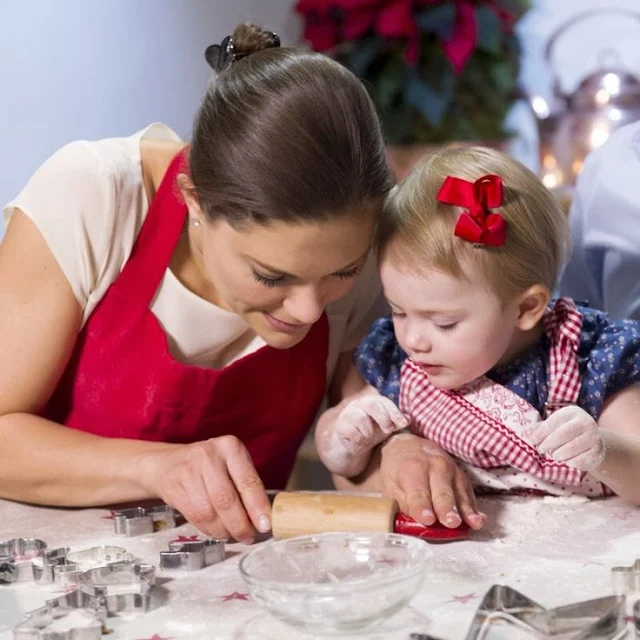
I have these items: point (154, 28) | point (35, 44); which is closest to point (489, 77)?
point (154, 28)

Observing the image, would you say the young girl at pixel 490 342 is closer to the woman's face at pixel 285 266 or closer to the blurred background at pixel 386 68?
the woman's face at pixel 285 266

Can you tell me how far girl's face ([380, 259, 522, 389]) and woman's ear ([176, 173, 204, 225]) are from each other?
244mm

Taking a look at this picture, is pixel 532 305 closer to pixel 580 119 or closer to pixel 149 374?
pixel 149 374

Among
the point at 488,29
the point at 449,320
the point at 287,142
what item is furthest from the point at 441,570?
the point at 488,29

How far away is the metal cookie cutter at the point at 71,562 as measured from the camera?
111 centimetres

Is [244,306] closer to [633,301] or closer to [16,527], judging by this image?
[16,527]

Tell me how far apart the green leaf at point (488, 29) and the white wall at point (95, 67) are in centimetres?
63

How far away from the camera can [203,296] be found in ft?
5.23

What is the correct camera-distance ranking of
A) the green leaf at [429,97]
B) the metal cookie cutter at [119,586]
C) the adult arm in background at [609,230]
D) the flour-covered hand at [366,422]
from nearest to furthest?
the metal cookie cutter at [119,586]
the flour-covered hand at [366,422]
the adult arm in background at [609,230]
the green leaf at [429,97]

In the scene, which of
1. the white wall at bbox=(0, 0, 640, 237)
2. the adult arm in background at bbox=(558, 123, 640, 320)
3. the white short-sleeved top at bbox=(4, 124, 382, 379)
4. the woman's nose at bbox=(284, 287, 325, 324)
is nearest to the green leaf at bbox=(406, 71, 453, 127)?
the white wall at bbox=(0, 0, 640, 237)

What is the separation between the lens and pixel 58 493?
1420mm

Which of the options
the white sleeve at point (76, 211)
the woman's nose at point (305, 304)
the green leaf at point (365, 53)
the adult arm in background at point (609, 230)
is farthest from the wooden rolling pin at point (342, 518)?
the green leaf at point (365, 53)

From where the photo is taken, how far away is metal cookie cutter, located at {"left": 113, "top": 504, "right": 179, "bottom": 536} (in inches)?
50.5

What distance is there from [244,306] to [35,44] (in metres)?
1.31
